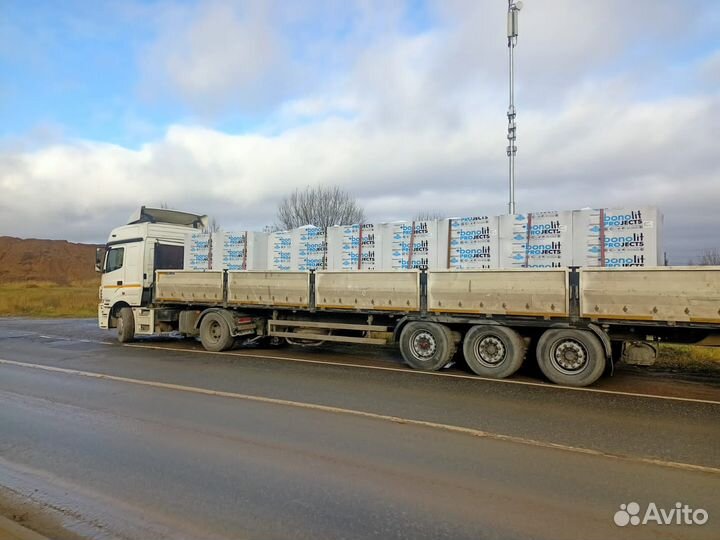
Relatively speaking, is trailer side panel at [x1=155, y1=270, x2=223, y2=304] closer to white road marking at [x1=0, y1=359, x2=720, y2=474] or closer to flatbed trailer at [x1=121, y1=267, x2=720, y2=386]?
flatbed trailer at [x1=121, y1=267, x2=720, y2=386]

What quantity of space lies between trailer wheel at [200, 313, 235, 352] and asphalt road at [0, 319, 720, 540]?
3.60m

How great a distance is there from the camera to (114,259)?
48.7ft

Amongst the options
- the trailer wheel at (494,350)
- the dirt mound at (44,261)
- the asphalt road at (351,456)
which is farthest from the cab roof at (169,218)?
the dirt mound at (44,261)

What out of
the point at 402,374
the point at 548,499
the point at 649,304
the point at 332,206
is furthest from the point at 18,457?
the point at 332,206

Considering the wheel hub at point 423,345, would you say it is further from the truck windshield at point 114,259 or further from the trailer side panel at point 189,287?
the truck windshield at point 114,259

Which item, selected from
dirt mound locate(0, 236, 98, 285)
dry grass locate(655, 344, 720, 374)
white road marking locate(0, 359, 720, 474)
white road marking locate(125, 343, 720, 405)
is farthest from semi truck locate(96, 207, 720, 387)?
dirt mound locate(0, 236, 98, 285)

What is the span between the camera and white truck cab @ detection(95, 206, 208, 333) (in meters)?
14.3

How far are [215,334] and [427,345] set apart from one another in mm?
5869

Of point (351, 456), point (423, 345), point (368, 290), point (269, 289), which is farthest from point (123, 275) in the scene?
point (351, 456)

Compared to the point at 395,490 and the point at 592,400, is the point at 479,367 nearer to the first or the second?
the point at 592,400

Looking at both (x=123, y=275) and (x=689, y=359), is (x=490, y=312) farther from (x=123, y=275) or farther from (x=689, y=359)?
(x=123, y=275)

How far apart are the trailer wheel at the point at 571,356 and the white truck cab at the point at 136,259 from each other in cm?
1032

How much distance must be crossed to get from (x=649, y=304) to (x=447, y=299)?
3293 mm

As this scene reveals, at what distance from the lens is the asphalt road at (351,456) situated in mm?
3621
